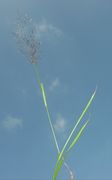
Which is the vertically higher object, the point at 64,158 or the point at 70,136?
the point at 70,136

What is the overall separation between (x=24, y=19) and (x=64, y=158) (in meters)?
1.44

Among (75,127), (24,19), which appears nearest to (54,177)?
(75,127)

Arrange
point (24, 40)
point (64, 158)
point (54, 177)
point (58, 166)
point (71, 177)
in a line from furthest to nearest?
point (24, 40)
point (64, 158)
point (58, 166)
point (54, 177)
point (71, 177)

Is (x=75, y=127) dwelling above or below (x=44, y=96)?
below

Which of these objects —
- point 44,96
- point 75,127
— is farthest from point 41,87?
point 75,127

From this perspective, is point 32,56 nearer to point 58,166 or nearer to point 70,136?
point 70,136

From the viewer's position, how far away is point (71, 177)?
1848 mm

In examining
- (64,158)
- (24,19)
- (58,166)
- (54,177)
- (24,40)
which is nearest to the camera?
(54,177)

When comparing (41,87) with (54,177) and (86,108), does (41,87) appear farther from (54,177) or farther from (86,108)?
(54,177)

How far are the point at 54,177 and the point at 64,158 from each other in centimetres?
32

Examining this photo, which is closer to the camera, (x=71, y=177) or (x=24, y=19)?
(x=71, y=177)

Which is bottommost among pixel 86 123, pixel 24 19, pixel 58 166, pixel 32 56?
pixel 58 166

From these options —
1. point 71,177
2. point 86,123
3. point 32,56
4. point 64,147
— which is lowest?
point 71,177

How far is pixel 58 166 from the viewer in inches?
84.9
